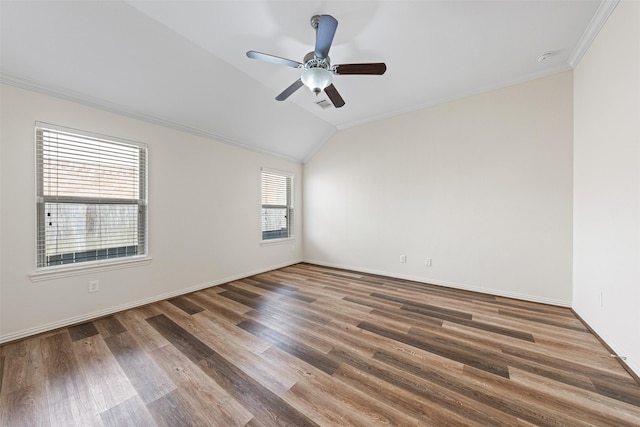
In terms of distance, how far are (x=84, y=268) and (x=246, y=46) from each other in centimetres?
302

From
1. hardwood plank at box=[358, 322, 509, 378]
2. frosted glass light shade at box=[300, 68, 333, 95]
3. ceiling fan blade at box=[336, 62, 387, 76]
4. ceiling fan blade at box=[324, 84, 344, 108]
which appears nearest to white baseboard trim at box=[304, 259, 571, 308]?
hardwood plank at box=[358, 322, 509, 378]

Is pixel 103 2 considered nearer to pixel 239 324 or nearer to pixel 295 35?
pixel 295 35

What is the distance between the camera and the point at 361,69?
2109 mm

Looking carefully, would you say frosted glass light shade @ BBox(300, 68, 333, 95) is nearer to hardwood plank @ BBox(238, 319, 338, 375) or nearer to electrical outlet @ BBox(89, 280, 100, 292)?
hardwood plank @ BBox(238, 319, 338, 375)

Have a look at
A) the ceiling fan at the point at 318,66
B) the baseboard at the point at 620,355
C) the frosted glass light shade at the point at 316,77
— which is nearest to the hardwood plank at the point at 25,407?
the ceiling fan at the point at 318,66

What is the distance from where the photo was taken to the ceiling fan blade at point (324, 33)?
167 centimetres

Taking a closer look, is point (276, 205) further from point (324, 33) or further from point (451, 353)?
point (451, 353)

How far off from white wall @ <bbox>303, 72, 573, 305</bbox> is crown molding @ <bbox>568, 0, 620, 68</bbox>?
258 mm

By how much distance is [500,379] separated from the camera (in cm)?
162

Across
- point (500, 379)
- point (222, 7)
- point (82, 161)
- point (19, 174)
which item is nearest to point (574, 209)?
point (500, 379)

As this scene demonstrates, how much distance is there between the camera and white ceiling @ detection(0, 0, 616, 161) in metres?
1.96

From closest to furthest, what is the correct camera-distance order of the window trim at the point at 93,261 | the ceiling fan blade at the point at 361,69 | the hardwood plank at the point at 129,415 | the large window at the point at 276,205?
the hardwood plank at the point at 129,415, the ceiling fan blade at the point at 361,69, the window trim at the point at 93,261, the large window at the point at 276,205

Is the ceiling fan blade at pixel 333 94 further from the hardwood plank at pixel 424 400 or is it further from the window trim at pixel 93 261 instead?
the hardwood plank at pixel 424 400

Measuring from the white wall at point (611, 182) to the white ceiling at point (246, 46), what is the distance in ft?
1.25
